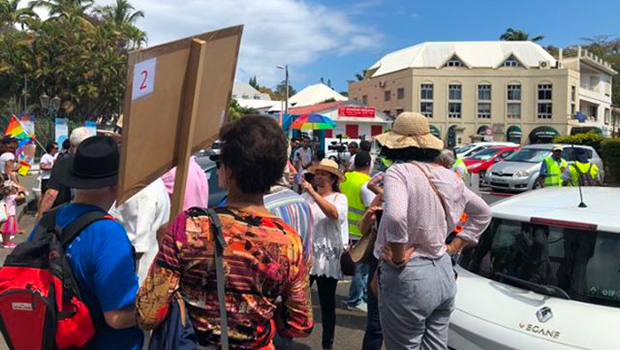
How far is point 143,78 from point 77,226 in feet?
2.03

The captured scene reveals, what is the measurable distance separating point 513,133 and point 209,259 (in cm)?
5751

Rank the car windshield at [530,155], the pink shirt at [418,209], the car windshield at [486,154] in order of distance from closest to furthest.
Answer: the pink shirt at [418,209], the car windshield at [530,155], the car windshield at [486,154]

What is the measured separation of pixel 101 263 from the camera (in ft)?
6.23

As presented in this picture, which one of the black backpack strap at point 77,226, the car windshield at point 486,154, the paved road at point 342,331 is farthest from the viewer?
the car windshield at point 486,154

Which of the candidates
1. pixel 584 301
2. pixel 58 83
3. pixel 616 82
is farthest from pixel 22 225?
pixel 616 82

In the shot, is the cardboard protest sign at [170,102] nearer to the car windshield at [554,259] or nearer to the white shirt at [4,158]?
the car windshield at [554,259]

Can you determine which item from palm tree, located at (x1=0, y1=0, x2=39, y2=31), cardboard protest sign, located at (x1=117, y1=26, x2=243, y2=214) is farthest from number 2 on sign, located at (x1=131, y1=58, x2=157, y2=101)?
palm tree, located at (x1=0, y1=0, x2=39, y2=31)

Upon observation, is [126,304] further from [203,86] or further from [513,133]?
[513,133]

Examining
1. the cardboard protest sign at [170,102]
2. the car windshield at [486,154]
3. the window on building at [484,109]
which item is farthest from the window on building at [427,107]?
the cardboard protest sign at [170,102]

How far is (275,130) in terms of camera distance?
6.27 ft

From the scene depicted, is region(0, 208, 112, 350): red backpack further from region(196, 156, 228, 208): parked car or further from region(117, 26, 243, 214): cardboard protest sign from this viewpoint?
region(196, 156, 228, 208): parked car

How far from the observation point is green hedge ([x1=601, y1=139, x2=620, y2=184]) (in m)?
20.5

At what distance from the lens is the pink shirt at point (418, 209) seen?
2684 mm

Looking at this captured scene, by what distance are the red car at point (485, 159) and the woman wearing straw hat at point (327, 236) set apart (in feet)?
50.9
